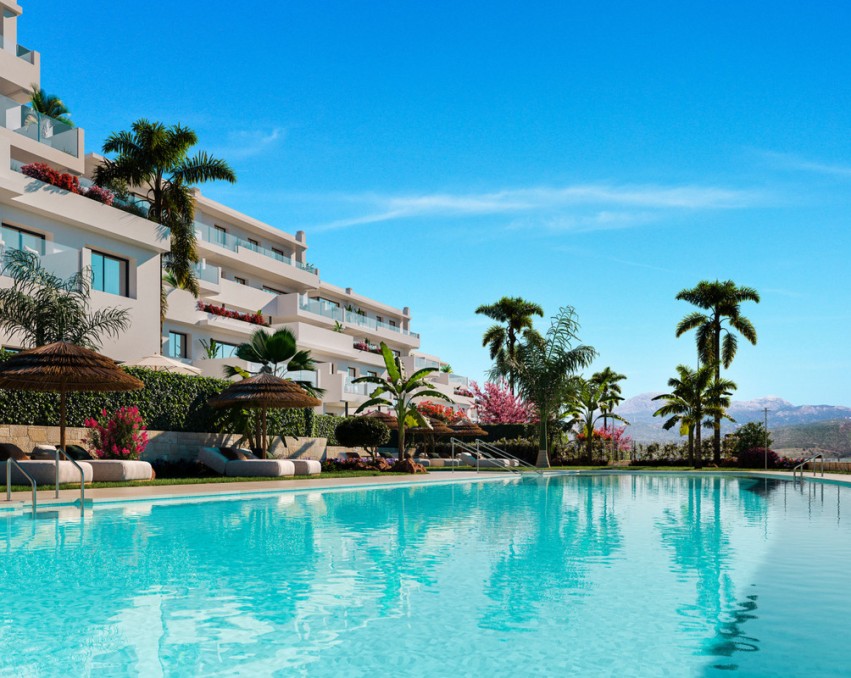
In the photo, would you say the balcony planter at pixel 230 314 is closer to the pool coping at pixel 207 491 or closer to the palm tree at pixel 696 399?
the pool coping at pixel 207 491

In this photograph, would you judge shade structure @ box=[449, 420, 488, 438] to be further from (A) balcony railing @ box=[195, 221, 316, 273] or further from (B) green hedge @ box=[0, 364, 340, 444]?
(A) balcony railing @ box=[195, 221, 316, 273]

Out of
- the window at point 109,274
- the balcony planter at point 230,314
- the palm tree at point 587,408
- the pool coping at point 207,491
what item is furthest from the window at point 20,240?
the palm tree at point 587,408

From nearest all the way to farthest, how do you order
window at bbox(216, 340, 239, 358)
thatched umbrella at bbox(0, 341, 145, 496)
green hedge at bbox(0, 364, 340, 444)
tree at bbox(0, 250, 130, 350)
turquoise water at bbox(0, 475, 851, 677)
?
turquoise water at bbox(0, 475, 851, 677)
thatched umbrella at bbox(0, 341, 145, 496)
green hedge at bbox(0, 364, 340, 444)
tree at bbox(0, 250, 130, 350)
window at bbox(216, 340, 239, 358)

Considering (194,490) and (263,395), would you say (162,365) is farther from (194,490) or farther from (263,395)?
(194,490)

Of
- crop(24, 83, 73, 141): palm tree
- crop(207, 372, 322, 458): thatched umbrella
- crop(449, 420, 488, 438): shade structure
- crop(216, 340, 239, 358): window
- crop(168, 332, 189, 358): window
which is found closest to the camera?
crop(207, 372, 322, 458): thatched umbrella

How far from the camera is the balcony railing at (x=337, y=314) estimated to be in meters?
49.2

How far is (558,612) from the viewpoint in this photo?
6535 mm

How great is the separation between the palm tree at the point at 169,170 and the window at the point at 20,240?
5438 mm

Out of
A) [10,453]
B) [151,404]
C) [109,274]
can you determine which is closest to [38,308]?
[151,404]

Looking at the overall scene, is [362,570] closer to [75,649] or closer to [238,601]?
[238,601]

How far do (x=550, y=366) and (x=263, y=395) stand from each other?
67.2 feet

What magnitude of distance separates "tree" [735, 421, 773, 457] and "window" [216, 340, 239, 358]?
26647 millimetres

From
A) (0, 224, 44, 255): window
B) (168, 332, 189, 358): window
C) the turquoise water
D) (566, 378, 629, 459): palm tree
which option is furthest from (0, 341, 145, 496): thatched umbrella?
(566, 378, 629, 459): palm tree

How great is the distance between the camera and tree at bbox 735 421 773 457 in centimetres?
4238
